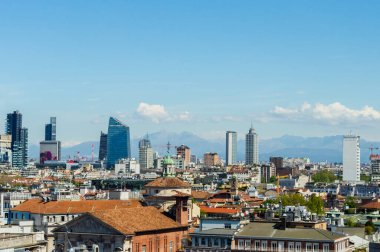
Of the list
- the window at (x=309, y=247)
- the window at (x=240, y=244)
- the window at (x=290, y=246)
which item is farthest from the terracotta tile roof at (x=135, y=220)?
the window at (x=309, y=247)

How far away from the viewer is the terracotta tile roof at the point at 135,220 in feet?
273

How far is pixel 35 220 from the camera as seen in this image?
106375 millimetres

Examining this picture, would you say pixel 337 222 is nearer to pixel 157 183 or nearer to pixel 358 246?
pixel 358 246

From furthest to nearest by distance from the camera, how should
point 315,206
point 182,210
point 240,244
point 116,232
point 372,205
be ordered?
point 372,205 < point 315,206 < point 182,210 < point 116,232 < point 240,244

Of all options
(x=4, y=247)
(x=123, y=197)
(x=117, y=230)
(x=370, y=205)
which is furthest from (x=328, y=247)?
(x=370, y=205)

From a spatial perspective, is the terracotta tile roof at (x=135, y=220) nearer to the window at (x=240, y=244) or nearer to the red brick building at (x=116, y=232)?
the red brick building at (x=116, y=232)

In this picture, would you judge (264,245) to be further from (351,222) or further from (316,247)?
(351,222)

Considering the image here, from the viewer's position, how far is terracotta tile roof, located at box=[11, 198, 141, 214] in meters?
106

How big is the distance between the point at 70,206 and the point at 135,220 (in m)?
23.3

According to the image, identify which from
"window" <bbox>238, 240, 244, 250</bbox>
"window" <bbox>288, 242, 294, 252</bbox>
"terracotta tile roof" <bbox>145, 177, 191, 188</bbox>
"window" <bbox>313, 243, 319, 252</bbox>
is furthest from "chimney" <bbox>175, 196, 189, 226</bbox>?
"terracotta tile roof" <bbox>145, 177, 191, 188</bbox>

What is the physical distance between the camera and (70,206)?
107750mm

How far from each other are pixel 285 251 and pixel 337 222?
1135 inches

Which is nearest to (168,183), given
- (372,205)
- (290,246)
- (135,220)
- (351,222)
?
(351,222)

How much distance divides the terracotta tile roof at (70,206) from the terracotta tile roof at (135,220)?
47.4 ft
